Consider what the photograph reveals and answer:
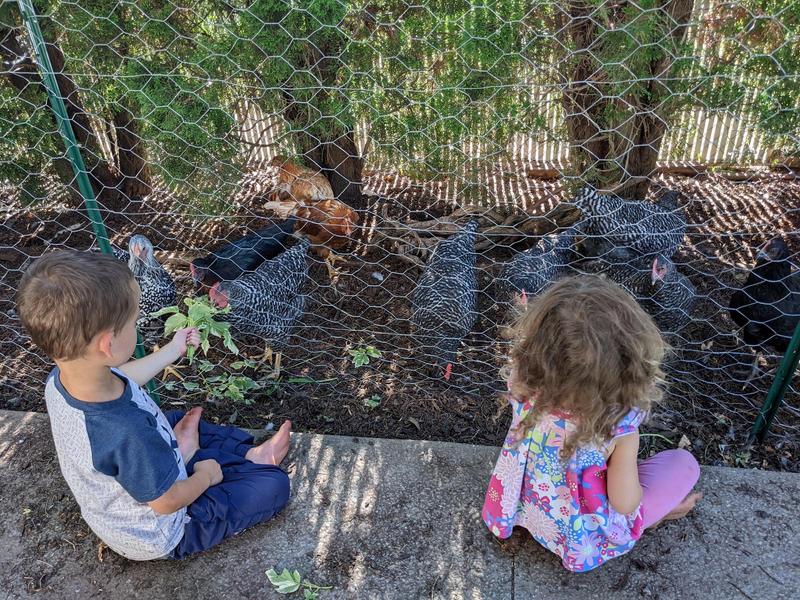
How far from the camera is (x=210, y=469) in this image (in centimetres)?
188

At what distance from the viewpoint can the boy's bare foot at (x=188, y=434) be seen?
2.05 metres

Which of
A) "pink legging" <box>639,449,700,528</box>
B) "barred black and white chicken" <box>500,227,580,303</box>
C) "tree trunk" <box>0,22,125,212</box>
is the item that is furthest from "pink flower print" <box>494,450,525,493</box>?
"tree trunk" <box>0,22,125,212</box>

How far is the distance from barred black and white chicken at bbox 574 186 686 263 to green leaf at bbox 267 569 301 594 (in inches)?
84.5

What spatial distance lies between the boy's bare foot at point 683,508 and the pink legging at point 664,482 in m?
0.03

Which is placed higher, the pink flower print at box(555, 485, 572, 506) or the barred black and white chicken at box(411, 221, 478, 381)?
the pink flower print at box(555, 485, 572, 506)

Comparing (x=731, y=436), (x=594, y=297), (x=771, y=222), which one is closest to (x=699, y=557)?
(x=731, y=436)

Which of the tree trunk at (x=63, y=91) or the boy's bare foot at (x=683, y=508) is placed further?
the tree trunk at (x=63, y=91)

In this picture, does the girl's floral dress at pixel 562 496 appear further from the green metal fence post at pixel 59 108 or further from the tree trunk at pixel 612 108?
the green metal fence post at pixel 59 108

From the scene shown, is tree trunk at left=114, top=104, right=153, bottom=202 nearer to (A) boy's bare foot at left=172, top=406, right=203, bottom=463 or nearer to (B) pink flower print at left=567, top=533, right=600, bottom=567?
(A) boy's bare foot at left=172, top=406, right=203, bottom=463

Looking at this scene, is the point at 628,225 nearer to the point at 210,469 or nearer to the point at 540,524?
the point at 540,524

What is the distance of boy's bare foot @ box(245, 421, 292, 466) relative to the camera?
2145 millimetres

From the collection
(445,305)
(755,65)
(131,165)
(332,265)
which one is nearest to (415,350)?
(445,305)

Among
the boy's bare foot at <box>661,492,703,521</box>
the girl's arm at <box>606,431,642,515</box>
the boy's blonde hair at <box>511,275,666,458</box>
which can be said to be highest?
the boy's blonde hair at <box>511,275,666,458</box>

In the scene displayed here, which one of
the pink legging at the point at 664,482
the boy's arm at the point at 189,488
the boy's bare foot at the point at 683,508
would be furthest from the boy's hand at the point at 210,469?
the boy's bare foot at the point at 683,508
